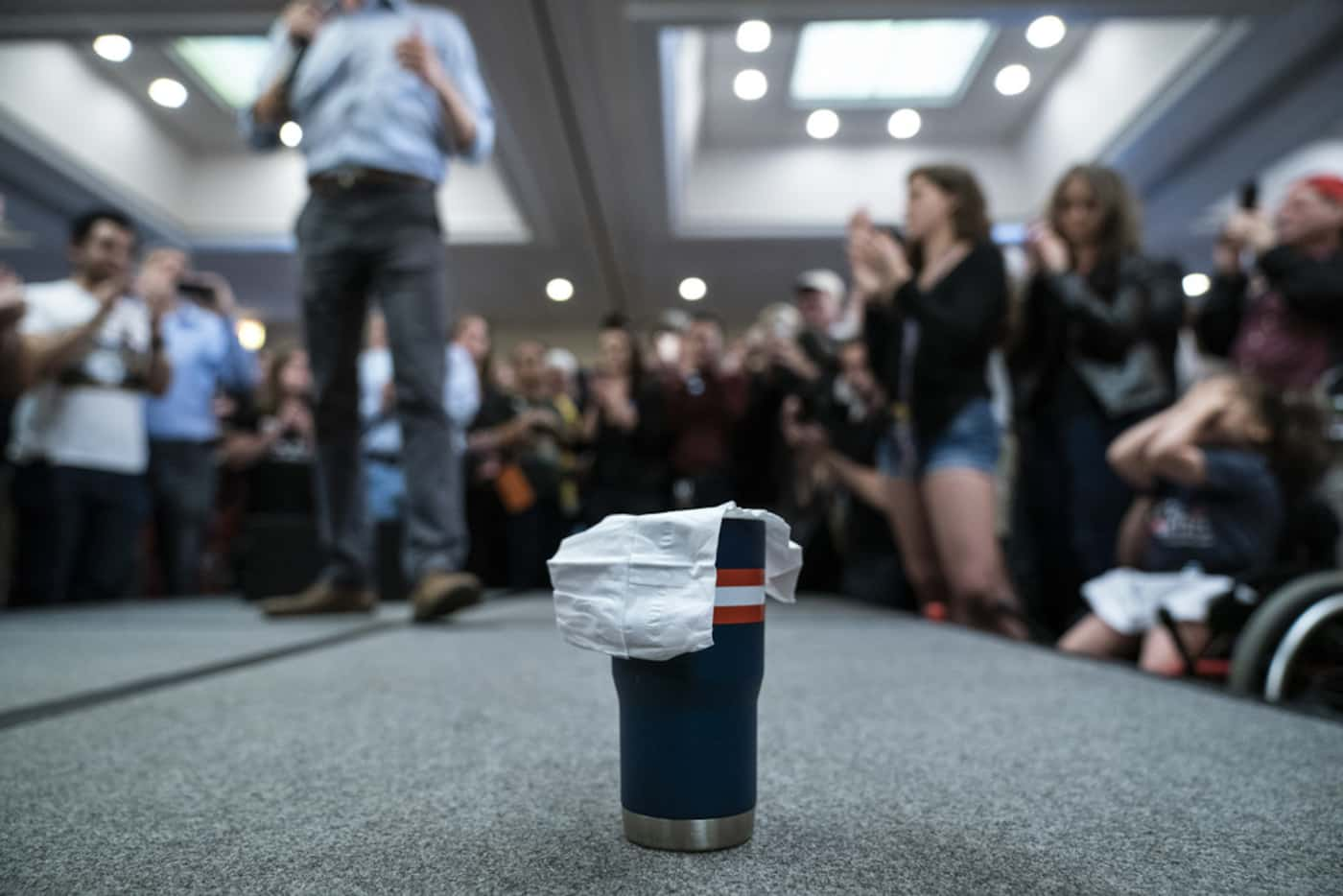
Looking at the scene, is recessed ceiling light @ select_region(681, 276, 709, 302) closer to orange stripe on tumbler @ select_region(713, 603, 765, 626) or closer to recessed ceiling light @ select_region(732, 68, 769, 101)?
recessed ceiling light @ select_region(732, 68, 769, 101)

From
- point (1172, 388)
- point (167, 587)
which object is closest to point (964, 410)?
point (1172, 388)

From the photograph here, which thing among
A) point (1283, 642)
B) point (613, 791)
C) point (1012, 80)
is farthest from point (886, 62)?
point (613, 791)

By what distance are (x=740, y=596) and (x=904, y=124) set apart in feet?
17.1

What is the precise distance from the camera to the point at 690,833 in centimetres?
52

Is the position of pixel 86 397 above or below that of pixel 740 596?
above

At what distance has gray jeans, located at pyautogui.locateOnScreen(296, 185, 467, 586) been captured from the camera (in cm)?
177

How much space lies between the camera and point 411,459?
1.79m

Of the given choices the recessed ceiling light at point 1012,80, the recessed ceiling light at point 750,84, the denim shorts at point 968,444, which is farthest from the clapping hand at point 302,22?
the recessed ceiling light at point 1012,80

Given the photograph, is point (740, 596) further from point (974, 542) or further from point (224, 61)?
point (224, 61)

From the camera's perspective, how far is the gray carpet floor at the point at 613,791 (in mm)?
495

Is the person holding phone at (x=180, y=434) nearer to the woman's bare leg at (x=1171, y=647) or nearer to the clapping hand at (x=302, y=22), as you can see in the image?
the clapping hand at (x=302, y=22)

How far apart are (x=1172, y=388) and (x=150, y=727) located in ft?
6.44

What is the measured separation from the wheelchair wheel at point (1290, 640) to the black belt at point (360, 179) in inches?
62.3

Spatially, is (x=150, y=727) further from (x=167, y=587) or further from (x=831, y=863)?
(x=167, y=587)
